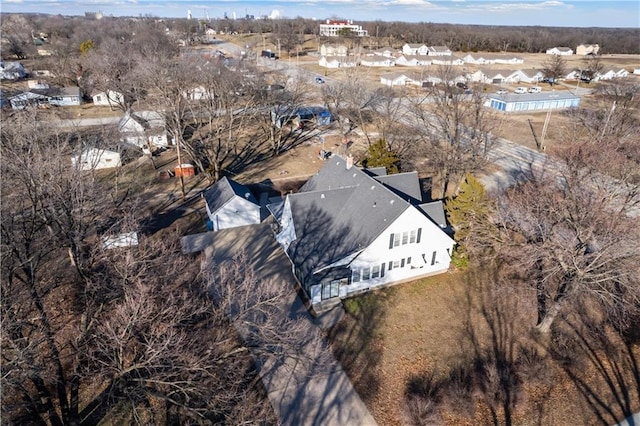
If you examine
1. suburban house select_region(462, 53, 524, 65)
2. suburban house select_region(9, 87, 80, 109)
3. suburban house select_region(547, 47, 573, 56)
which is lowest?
suburban house select_region(9, 87, 80, 109)

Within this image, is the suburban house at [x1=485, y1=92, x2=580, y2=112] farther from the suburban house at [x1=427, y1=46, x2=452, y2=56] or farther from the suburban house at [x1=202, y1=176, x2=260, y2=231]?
the suburban house at [x1=427, y1=46, x2=452, y2=56]

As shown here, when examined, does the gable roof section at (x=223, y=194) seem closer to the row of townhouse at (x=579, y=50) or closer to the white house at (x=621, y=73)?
the white house at (x=621, y=73)

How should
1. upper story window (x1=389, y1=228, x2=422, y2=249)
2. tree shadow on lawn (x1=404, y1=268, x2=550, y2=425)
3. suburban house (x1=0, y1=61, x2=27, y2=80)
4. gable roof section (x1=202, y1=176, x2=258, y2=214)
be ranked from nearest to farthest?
tree shadow on lawn (x1=404, y1=268, x2=550, y2=425) → upper story window (x1=389, y1=228, x2=422, y2=249) → gable roof section (x1=202, y1=176, x2=258, y2=214) → suburban house (x1=0, y1=61, x2=27, y2=80)

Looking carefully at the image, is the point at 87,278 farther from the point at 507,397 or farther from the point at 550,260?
the point at 550,260

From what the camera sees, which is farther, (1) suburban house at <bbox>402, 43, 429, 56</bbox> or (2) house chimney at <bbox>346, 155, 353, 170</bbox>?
(1) suburban house at <bbox>402, 43, 429, 56</bbox>

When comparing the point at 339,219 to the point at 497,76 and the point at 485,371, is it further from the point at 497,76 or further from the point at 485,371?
the point at 497,76

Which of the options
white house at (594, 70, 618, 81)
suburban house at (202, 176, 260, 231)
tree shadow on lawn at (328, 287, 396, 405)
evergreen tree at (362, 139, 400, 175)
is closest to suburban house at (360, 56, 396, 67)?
white house at (594, 70, 618, 81)
